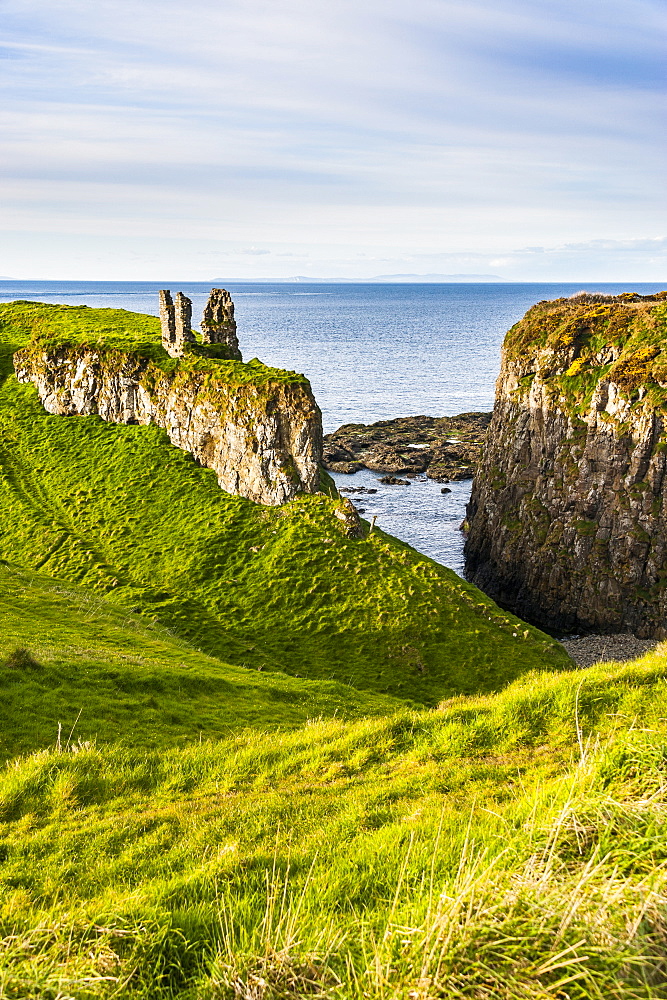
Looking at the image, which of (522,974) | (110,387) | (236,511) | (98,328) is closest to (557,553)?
(236,511)

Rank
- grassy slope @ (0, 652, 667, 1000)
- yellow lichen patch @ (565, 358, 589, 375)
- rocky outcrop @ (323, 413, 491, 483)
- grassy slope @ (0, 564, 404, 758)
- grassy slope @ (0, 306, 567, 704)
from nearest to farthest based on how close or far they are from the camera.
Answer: grassy slope @ (0, 652, 667, 1000) → grassy slope @ (0, 564, 404, 758) → grassy slope @ (0, 306, 567, 704) → yellow lichen patch @ (565, 358, 589, 375) → rocky outcrop @ (323, 413, 491, 483)

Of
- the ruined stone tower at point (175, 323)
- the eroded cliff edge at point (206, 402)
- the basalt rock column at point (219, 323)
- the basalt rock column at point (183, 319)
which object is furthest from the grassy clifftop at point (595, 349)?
the ruined stone tower at point (175, 323)

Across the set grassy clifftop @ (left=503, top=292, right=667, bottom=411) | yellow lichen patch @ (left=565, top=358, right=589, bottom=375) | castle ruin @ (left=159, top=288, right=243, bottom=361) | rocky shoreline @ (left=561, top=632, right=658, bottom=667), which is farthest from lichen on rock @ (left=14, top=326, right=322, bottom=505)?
yellow lichen patch @ (left=565, top=358, right=589, bottom=375)

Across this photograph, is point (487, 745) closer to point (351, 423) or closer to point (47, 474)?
point (47, 474)

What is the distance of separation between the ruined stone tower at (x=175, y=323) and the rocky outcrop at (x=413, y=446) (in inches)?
1537

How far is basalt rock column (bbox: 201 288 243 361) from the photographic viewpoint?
52969 mm

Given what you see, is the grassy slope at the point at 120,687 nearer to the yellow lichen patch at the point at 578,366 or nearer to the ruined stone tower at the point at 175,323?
the ruined stone tower at the point at 175,323

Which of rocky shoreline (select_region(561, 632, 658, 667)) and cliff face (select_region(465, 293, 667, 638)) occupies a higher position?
cliff face (select_region(465, 293, 667, 638))

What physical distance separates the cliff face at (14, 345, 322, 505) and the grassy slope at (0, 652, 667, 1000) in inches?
1203

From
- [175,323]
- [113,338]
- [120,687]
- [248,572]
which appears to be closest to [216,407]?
[175,323]

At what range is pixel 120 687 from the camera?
62.7 feet

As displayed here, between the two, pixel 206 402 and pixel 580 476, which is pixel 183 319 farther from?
pixel 580 476

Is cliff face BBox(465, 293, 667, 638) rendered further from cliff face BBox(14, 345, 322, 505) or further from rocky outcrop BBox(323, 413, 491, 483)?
rocky outcrop BBox(323, 413, 491, 483)

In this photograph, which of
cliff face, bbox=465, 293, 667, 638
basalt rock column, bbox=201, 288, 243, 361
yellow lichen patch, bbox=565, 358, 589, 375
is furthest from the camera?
yellow lichen patch, bbox=565, 358, 589, 375
